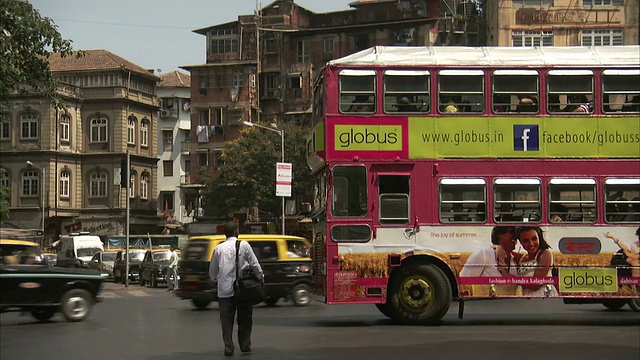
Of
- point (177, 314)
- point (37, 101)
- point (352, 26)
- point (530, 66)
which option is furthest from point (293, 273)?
point (37, 101)

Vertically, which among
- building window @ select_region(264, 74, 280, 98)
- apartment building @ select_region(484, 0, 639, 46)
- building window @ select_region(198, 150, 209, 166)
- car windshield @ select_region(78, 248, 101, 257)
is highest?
apartment building @ select_region(484, 0, 639, 46)

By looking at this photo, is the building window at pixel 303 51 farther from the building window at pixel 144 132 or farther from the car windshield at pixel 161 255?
the car windshield at pixel 161 255

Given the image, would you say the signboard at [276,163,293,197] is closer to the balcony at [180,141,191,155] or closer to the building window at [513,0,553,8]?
the building window at [513,0,553,8]

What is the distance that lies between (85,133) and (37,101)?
4.99m

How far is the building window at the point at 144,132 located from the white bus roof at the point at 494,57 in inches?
2904

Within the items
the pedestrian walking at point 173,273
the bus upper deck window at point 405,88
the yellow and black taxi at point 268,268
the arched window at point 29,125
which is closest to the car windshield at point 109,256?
the pedestrian walking at point 173,273

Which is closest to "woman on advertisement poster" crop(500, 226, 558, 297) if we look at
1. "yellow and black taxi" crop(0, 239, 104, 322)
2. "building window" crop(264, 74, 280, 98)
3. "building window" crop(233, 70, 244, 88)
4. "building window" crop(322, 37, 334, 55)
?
"yellow and black taxi" crop(0, 239, 104, 322)

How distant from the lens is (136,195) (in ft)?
292

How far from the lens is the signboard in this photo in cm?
4091

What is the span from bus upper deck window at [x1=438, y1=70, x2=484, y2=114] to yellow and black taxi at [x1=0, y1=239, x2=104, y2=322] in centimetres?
774

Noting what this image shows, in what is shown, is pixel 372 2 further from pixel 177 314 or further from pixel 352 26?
pixel 177 314

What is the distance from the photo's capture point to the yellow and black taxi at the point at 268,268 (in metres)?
23.8

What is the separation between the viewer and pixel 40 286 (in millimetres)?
18828

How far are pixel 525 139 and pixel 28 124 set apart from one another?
7312 centimetres
